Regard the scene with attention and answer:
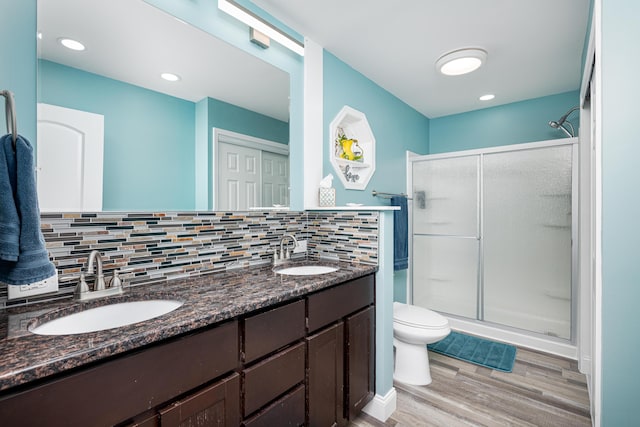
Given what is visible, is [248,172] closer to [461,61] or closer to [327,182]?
[327,182]

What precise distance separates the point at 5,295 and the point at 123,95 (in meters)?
0.83

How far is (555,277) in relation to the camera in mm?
2637

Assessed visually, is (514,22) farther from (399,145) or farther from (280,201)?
(280,201)

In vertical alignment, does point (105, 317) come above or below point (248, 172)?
below

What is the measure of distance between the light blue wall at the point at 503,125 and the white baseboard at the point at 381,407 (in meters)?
2.89

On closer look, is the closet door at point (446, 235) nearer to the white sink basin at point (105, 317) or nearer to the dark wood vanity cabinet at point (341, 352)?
the dark wood vanity cabinet at point (341, 352)

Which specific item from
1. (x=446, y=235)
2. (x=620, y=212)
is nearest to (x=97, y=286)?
(x=620, y=212)

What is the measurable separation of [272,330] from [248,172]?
3.03 ft

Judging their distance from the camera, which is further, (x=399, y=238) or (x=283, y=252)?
(x=399, y=238)

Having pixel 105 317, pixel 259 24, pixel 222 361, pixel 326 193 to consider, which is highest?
pixel 259 24

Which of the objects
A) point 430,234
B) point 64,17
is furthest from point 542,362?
point 64,17

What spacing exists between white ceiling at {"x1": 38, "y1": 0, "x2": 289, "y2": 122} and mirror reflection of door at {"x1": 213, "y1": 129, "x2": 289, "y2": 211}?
22 centimetres

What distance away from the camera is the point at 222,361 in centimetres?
97

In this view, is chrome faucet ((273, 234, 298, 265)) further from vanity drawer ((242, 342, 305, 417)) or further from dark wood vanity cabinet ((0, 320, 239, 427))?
dark wood vanity cabinet ((0, 320, 239, 427))
